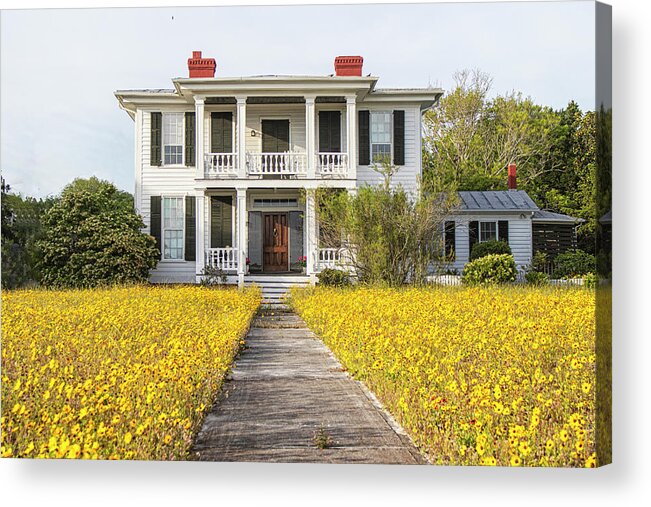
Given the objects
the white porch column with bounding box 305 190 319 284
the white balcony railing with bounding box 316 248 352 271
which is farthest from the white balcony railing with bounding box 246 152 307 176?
the white balcony railing with bounding box 316 248 352 271

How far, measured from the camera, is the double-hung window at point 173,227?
15.6 metres

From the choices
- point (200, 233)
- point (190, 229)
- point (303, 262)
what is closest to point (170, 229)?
point (190, 229)

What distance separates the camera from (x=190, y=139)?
17.8 metres

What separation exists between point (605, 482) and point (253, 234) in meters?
12.9

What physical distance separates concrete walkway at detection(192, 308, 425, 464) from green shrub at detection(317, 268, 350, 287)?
538 cm

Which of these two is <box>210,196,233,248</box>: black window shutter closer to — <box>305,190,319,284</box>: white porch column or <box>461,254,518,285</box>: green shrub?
<box>305,190,319,284</box>: white porch column

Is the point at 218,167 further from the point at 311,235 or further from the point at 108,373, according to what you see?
the point at 108,373

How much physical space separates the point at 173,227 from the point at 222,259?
165cm

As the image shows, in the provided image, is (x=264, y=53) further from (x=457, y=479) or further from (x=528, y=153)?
(x=528, y=153)

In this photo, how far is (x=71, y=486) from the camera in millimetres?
6434

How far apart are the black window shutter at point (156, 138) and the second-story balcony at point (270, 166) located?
1.19 meters

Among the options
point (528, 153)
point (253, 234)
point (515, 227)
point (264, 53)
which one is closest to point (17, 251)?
point (264, 53)

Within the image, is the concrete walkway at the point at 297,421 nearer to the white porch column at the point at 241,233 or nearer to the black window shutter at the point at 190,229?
the white porch column at the point at 241,233

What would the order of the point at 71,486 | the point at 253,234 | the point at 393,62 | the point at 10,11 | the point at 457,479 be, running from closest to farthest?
1. the point at 457,479
2. the point at 71,486
3. the point at 10,11
4. the point at 393,62
5. the point at 253,234
